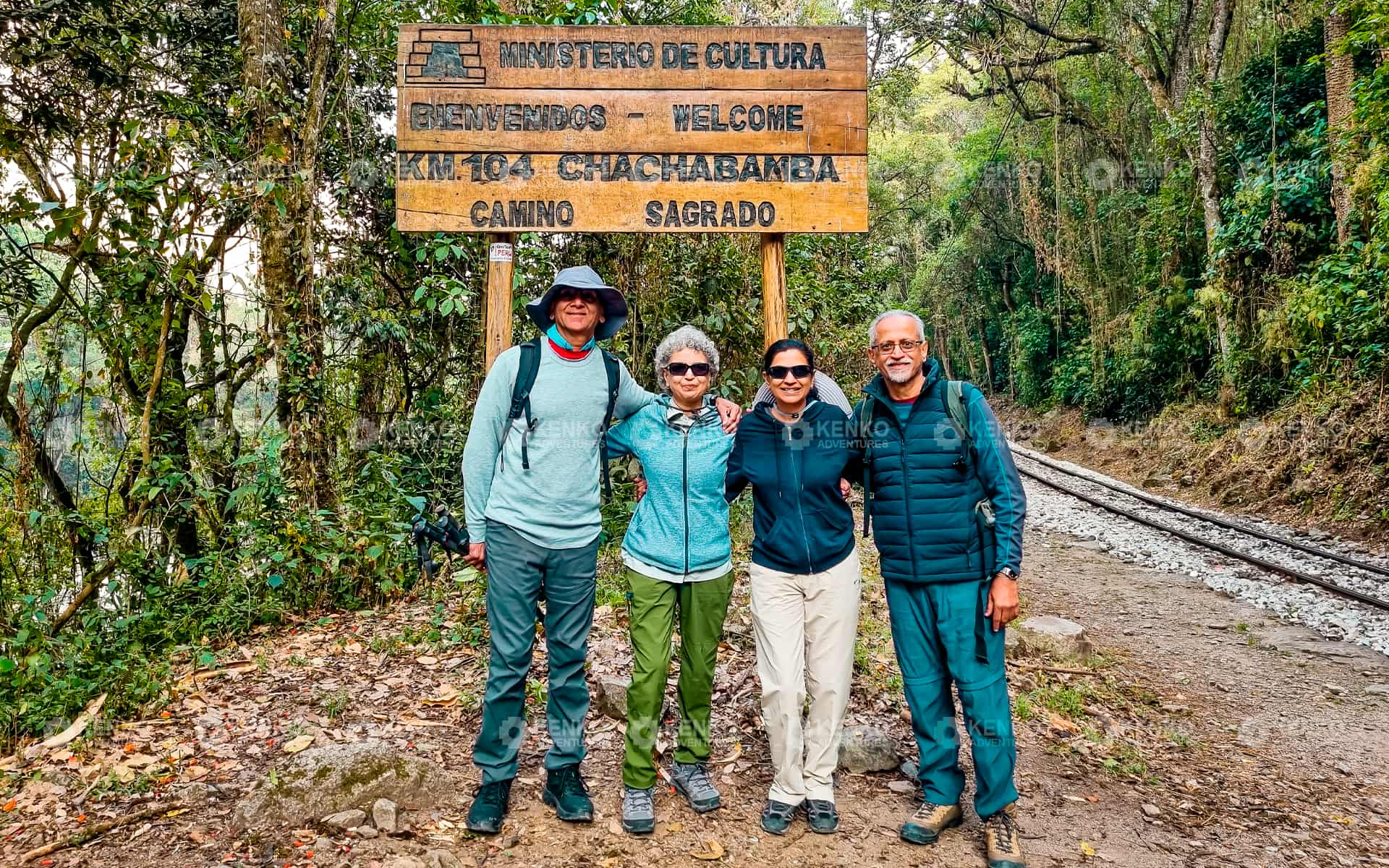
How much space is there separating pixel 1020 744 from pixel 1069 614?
3.69 metres

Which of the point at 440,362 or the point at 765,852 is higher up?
the point at 440,362

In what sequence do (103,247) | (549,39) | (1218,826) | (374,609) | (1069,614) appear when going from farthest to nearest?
(1069,614) < (374,609) < (103,247) < (549,39) < (1218,826)

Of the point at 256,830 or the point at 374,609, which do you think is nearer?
the point at 256,830

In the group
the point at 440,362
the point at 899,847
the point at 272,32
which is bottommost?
the point at 899,847

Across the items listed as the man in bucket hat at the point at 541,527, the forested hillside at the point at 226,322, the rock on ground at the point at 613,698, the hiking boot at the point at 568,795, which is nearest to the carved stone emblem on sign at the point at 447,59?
the forested hillside at the point at 226,322

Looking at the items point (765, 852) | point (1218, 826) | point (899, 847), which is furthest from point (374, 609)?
point (1218, 826)

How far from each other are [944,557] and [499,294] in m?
2.56

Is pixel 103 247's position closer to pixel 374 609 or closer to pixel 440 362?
pixel 440 362

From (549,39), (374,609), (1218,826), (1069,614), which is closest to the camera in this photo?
(1218,826)

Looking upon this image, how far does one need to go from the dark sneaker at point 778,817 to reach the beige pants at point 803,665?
3 cm

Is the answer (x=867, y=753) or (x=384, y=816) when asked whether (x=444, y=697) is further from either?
(x=867, y=753)

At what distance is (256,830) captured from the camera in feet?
10.3

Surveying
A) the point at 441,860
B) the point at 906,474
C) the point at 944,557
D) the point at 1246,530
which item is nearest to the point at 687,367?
the point at 906,474

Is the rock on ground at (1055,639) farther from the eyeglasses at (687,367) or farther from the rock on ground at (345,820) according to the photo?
the rock on ground at (345,820)
